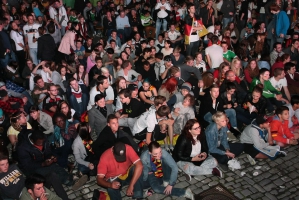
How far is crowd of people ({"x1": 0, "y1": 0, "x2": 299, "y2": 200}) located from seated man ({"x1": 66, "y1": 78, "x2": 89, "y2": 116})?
28 mm

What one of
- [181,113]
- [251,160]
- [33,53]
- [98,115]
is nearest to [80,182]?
[98,115]

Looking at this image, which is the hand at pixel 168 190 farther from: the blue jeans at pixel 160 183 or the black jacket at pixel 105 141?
the black jacket at pixel 105 141

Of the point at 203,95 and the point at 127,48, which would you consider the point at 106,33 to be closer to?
the point at 127,48

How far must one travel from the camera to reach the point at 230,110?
9062 millimetres

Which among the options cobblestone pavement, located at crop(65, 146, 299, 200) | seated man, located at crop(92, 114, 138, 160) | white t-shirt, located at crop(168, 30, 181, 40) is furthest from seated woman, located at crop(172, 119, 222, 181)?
white t-shirt, located at crop(168, 30, 181, 40)

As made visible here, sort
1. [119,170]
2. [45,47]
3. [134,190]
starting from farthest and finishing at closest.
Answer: [45,47] < [134,190] < [119,170]

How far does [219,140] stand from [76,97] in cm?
396

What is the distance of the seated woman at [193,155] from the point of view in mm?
7359

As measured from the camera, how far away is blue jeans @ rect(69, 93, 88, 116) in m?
9.45

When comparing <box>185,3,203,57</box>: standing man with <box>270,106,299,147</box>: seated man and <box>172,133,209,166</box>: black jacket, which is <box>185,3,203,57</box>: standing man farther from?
<box>172,133,209,166</box>: black jacket

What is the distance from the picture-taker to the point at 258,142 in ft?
25.9

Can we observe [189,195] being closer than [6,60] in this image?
Yes

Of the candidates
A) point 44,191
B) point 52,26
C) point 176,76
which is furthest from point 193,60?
point 44,191

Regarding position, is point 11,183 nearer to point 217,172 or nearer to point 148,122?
point 148,122
